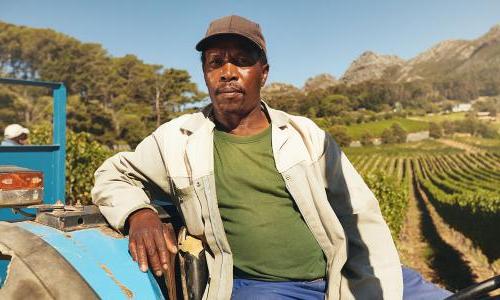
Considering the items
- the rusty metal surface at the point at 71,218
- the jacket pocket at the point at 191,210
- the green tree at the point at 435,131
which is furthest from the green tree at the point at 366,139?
the rusty metal surface at the point at 71,218

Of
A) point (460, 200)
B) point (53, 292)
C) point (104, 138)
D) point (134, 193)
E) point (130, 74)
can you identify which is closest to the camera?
point (53, 292)

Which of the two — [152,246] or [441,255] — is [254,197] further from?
[441,255]

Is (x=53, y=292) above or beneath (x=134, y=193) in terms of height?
beneath

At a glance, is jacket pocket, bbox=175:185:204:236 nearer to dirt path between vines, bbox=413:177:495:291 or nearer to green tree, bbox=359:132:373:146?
dirt path between vines, bbox=413:177:495:291

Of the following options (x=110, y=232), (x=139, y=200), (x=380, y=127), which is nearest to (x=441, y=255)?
(x=139, y=200)

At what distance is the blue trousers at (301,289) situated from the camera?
5.71ft

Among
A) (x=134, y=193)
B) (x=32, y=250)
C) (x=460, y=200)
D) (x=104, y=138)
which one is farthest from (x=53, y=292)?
(x=104, y=138)

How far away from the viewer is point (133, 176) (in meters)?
2.06

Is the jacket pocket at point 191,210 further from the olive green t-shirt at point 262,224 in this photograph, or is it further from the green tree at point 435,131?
the green tree at point 435,131

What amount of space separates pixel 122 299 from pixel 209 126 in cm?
94

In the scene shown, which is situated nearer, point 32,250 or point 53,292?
point 53,292

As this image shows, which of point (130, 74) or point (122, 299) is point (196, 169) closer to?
point (122, 299)

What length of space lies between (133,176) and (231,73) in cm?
66

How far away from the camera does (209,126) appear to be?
6.84ft
